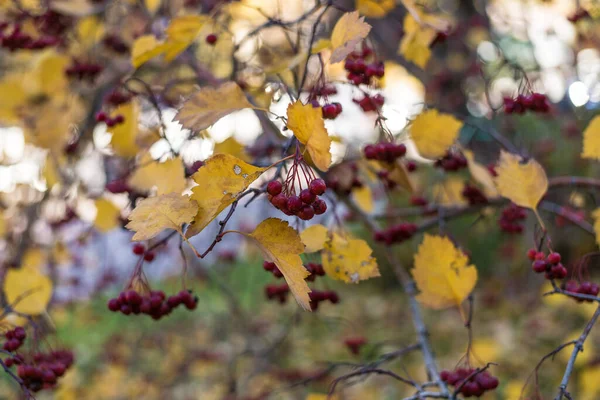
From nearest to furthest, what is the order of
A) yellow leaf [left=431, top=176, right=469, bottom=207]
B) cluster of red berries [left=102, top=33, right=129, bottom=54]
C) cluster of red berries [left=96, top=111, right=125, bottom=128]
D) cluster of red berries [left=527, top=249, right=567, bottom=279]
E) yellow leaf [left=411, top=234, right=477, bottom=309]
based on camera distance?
cluster of red berries [left=527, top=249, right=567, bottom=279] → yellow leaf [left=411, top=234, right=477, bottom=309] → cluster of red berries [left=96, top=111, right=125, bottom=128] → yellow leaf [left=431, top=176, right=469, bottom=207] → cluster of red berries [left=102, top=33, right=129, bottom=54]

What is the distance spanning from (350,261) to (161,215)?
0.43 meters

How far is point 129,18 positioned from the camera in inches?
109

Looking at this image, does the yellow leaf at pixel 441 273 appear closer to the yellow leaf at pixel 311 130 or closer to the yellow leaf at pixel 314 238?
the yellow leaf at pixel 314 238

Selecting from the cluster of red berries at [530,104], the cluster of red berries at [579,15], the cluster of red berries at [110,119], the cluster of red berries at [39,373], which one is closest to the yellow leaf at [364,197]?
the cluster of red berries at [530,104]

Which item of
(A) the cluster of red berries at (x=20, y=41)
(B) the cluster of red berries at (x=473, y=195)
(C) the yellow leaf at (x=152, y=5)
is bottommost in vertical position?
(B) the cluster of red berries at (x=473, y=195)

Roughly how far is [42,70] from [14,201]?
1517mm

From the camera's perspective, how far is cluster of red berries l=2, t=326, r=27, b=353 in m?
1.28

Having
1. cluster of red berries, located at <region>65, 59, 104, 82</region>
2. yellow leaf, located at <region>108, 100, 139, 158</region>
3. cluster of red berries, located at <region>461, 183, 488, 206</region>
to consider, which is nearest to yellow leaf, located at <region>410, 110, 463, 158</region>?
cluster of red berries, located at <region>461, 183, 488, 206</region>

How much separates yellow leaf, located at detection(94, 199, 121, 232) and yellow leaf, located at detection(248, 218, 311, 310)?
101 centimetres

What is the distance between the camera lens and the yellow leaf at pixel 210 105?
1102 mm

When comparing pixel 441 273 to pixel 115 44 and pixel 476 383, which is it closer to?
pixel 476 383

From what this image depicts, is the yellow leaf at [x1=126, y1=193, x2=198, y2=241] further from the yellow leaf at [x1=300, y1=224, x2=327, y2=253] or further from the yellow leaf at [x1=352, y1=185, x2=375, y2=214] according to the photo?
the yellow leaf at [x1=352, y1=185, x2=375, y2=214]

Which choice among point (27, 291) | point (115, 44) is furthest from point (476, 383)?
point (115, 44)

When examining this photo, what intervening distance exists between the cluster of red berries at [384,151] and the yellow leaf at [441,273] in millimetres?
206
